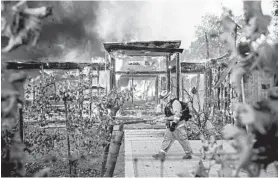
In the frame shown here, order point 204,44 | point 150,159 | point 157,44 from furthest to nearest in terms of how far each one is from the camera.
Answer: point 204,44 → point 157,44 → point 150,159

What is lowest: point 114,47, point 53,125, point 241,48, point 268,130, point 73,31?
point 53,125

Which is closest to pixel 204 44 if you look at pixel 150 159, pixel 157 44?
pixel 157 44

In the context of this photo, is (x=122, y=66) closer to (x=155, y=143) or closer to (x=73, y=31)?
(x=73, y=31)

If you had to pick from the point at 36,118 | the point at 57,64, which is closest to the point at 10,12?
the point at 36,118

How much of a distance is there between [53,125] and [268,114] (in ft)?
22.5

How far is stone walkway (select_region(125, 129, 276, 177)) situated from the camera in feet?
19.5

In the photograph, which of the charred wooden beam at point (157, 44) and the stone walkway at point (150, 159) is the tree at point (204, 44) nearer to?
the charred wooden beam at point (157, 44)

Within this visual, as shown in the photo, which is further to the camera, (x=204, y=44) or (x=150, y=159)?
(x=204, y=44)

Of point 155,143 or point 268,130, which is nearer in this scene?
point 268,130

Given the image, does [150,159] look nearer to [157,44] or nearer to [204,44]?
[157,44]

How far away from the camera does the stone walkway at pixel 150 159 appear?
5938mm

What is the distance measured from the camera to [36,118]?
683 centimetres

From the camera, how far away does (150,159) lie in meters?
7.28

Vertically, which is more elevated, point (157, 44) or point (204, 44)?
point (204, 44)
